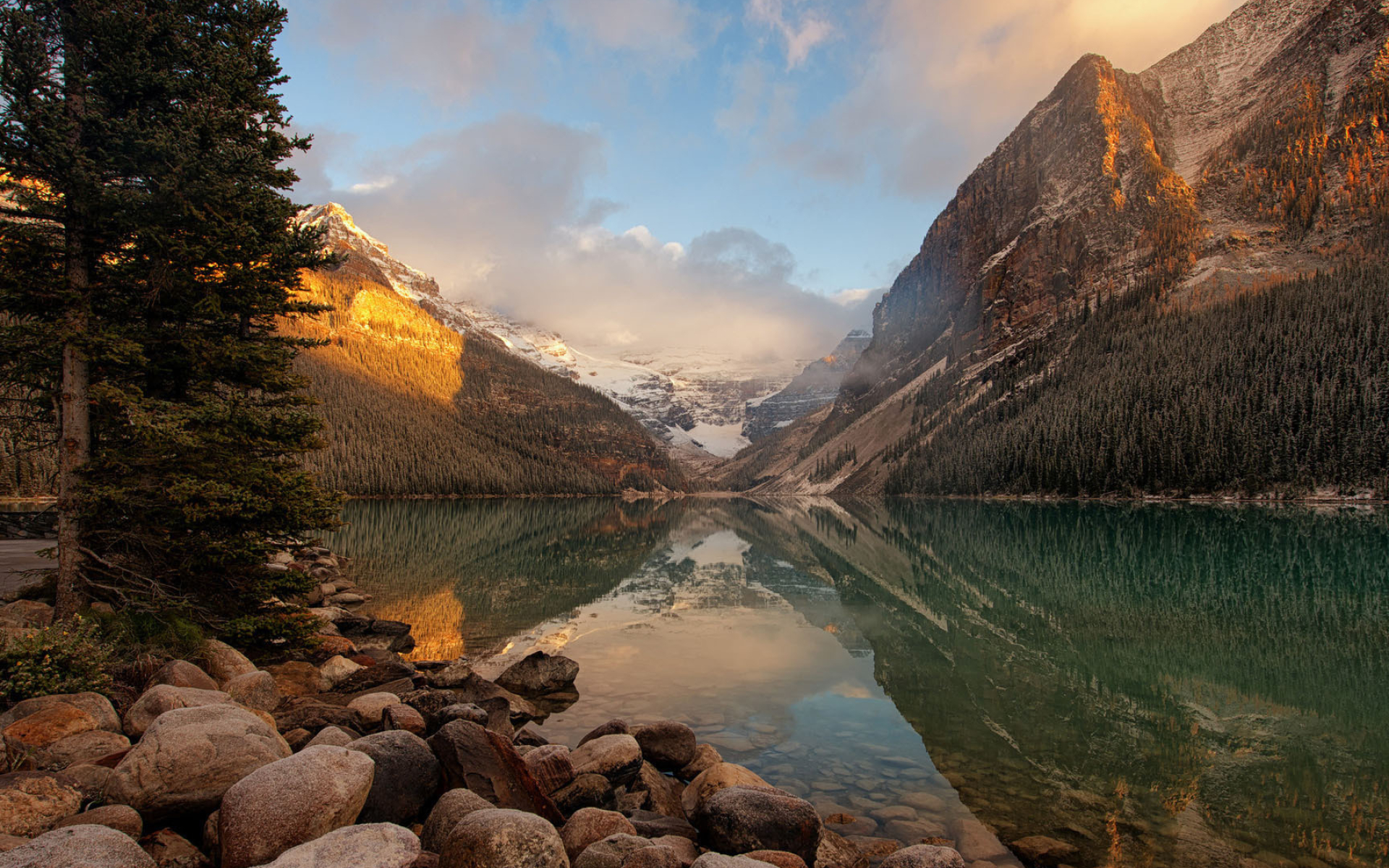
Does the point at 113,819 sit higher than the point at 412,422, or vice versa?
the point at 412,422

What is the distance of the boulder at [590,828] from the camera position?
689 centimetres

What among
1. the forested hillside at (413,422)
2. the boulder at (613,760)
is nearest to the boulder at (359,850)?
the boulder at (613,760)

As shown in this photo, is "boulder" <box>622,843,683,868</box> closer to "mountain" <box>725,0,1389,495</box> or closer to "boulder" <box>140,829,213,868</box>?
"boulder" <box>140,829,213,868</box>

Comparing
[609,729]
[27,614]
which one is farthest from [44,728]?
[609,729]

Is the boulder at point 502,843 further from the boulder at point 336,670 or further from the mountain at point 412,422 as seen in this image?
the mountain at point 412,422

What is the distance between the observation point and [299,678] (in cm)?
1319

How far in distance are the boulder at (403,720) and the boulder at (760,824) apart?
4.94 m

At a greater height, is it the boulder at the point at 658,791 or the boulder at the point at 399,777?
the boulder at the point at 399,777

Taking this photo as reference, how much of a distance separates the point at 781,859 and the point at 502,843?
3.06 m

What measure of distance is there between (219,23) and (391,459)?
128 meters

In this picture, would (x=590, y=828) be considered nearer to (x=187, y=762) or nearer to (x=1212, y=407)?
(x=187, y=762)

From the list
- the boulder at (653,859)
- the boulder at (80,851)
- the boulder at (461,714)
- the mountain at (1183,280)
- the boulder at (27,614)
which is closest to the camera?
the boulder at (80,851)

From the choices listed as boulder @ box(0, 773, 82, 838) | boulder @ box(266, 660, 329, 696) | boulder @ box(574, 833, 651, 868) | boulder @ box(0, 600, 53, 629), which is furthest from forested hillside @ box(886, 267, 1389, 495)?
boulder @ box(0, 600, 53, 629)

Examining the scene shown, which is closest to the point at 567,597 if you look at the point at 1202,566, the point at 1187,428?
the point at 1202,566
